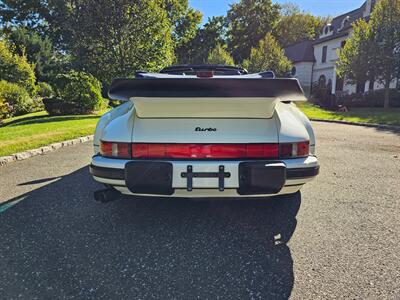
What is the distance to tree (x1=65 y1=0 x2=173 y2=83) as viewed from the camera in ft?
45.6

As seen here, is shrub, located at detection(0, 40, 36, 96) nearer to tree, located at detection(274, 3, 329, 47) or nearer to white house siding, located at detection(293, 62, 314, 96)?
white house siding, located at detection(293, 62, 314, 96)

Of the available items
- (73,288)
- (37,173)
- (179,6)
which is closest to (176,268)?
(73,288)

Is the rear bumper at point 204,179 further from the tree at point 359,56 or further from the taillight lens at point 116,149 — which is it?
the tree at point 359,56

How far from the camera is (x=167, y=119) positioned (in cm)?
248

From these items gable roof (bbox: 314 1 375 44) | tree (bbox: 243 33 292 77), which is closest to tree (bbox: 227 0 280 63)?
gable roof (bbox: 314 1 375 44)

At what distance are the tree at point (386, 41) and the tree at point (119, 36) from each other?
477 inches

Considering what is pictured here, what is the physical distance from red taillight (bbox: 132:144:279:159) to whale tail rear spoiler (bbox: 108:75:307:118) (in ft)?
0.97

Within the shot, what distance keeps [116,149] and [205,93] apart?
0.90 m

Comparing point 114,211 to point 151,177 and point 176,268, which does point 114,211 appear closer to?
point 151,177

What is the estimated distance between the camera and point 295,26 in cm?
4934

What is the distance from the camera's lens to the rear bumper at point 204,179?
7.68 feet

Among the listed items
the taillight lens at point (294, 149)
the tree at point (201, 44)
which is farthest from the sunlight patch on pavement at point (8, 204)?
the tree at point (201, 44)

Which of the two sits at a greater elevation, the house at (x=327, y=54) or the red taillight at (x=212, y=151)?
the house at (x=327, y=54)

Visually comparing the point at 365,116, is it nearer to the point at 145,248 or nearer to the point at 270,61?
the point at 270,61
